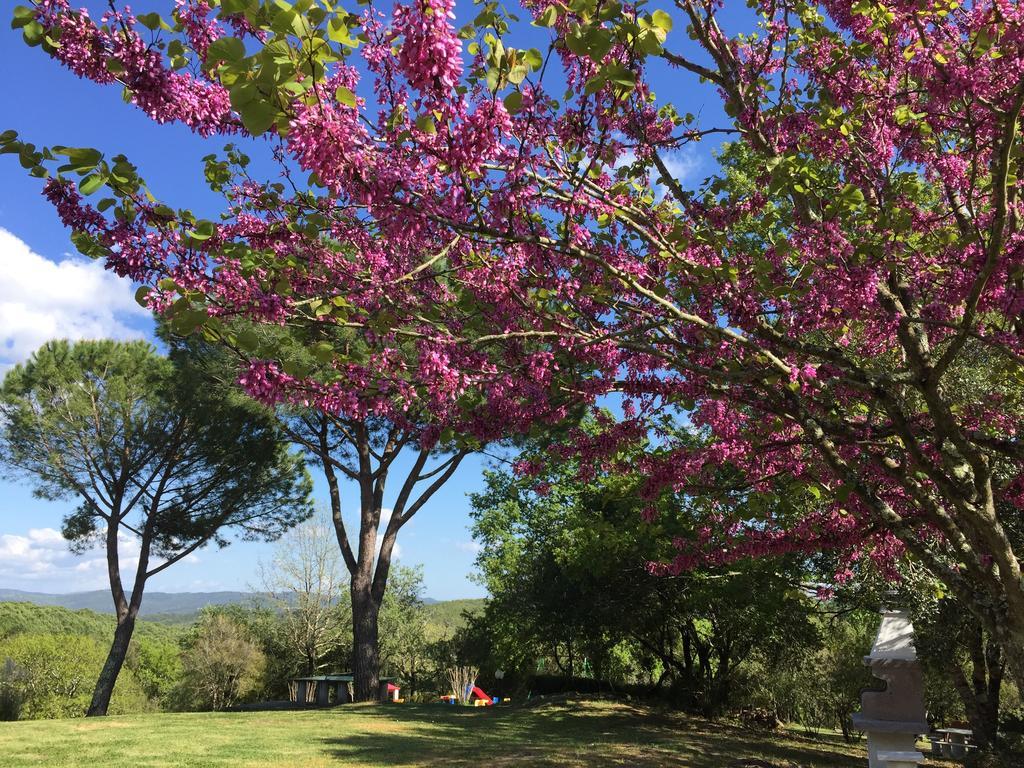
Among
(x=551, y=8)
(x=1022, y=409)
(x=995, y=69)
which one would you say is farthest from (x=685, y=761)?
(x=551, y=8)

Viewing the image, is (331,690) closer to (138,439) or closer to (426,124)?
(138,439)

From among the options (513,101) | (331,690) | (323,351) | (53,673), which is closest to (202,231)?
(323,351)

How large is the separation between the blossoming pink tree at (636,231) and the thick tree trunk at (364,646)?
14.2 m

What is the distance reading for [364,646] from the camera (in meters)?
17.6

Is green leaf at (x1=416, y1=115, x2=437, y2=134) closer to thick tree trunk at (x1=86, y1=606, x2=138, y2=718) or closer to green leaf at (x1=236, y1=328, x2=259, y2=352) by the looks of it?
green leaf at (x1=236, y1=328, x2=259, y2=352)

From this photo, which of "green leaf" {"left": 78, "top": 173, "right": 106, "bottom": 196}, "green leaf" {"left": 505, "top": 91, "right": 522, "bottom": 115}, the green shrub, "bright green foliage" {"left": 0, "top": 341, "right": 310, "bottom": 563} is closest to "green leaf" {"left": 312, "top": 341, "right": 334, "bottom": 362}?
"green leaf" {"left": 78, "top": 173, "right": 106, "bottom": 196}

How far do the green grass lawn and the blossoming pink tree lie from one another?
5679 millimetres

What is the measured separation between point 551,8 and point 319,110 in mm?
1016

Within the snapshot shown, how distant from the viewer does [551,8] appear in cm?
264

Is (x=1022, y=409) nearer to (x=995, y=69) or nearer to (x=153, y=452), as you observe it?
(x=995, y=69)

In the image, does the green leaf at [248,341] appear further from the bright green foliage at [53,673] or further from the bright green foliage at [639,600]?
the bright green foliage at [53,673]

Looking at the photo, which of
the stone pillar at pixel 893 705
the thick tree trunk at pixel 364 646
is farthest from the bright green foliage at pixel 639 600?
the stone pillar at pixel 893 705

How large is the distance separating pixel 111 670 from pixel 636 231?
1983 cm

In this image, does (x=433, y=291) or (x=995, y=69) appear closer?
(x=995, y=69)
